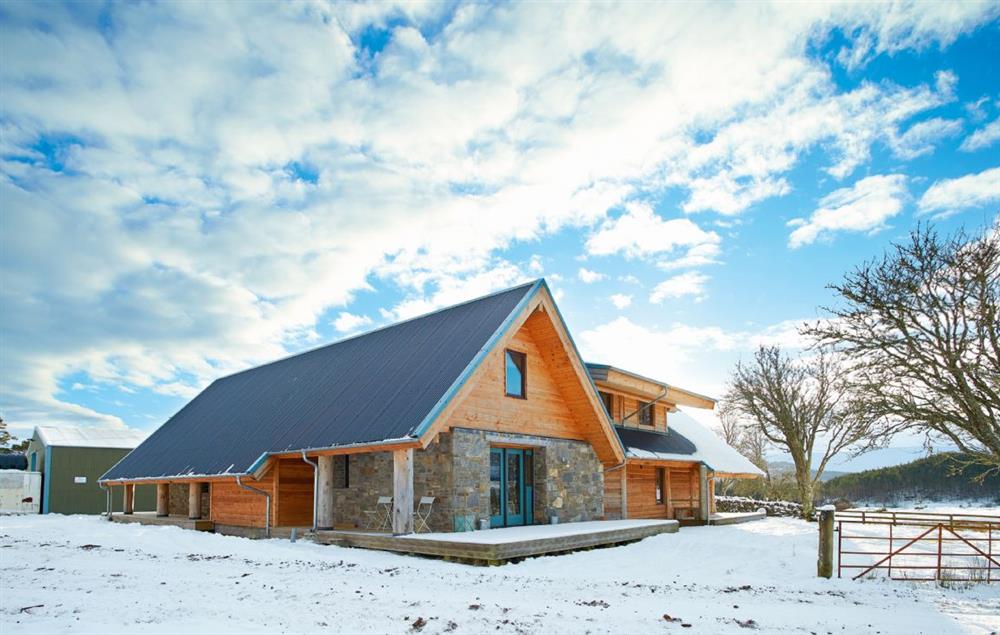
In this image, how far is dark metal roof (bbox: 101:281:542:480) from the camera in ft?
46.1

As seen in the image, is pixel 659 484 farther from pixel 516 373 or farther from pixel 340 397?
pixel 340 397

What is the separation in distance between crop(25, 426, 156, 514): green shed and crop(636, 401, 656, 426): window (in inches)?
818

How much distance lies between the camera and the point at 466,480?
14102 millimetres

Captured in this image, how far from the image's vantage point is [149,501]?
3062cm

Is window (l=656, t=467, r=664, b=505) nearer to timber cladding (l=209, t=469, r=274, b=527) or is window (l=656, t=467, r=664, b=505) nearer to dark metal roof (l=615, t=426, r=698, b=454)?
dark metal roof (l=615, t=426, r=698, b=454)

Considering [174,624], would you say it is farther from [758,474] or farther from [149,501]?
[149,501]

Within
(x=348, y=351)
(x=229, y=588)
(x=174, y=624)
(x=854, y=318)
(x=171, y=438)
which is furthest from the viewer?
(x=171, y=438)

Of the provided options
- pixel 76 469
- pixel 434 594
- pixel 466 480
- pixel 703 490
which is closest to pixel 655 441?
pixel 703 490

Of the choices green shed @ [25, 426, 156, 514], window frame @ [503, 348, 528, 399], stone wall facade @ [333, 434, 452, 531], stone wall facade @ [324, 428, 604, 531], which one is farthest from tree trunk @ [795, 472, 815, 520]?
green shed @ [25, 426, 156, 514]

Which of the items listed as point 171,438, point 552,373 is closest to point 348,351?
point 552,373

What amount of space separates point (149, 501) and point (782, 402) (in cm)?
2641

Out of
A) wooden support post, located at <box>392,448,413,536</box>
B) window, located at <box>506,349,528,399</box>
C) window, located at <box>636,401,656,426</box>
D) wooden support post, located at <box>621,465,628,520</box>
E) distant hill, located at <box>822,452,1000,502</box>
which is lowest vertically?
distant hill, located at <box>822,452,1000,502</box>

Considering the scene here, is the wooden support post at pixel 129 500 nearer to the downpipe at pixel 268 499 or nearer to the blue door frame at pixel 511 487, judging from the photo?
the downpipe at pixel 268 499

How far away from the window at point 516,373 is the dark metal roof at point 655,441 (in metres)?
5.08
